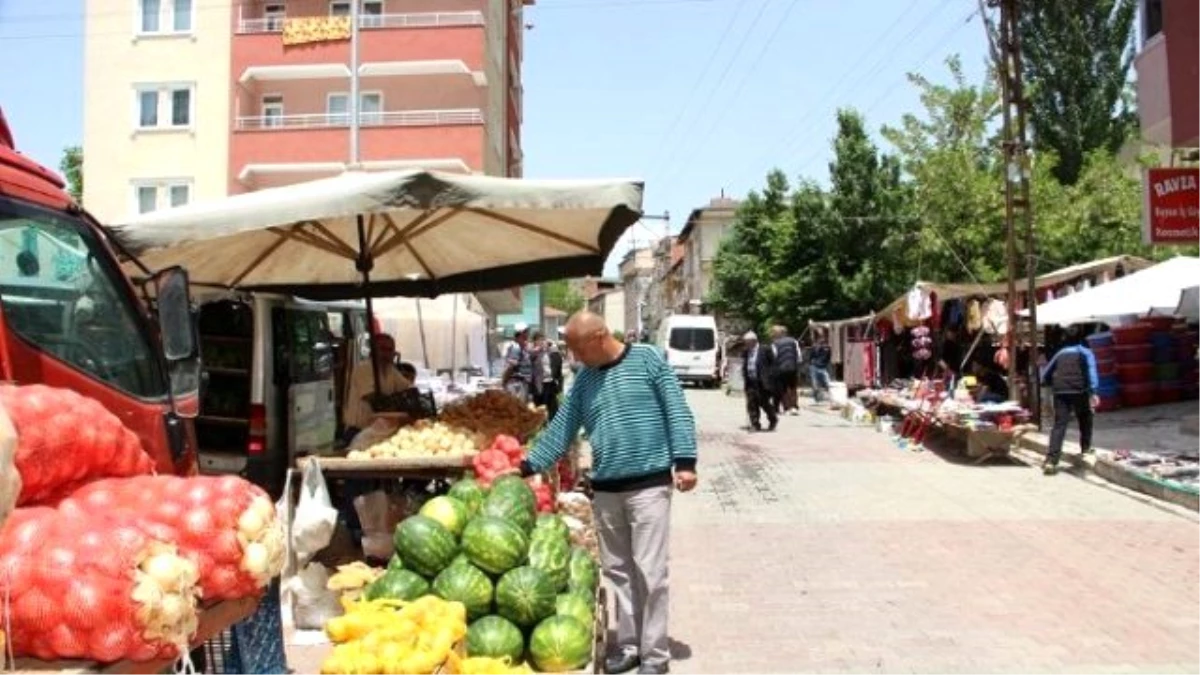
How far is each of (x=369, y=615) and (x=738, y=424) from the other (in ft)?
61.7

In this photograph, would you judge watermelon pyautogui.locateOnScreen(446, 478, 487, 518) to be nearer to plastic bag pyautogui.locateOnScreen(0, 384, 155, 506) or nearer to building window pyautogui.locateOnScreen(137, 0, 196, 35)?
plastic bag pyautogui.locateOnScreen(0, 384, 155, 506)

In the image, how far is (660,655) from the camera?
18.1 feet

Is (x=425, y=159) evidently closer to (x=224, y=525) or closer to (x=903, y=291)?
(x=903, y=291)

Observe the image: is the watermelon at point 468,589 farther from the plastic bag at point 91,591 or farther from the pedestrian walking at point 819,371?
the pedestrian walking at point 819,371

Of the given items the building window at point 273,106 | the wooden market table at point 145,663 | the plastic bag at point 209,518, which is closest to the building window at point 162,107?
the building window at point 273,106

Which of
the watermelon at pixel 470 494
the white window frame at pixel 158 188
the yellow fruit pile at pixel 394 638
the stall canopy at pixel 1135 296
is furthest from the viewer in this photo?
the white window frame at pixel 158 188

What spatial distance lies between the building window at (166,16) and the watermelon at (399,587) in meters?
32.5

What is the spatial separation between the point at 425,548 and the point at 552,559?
0.62 m

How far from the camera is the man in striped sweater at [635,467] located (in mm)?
5496

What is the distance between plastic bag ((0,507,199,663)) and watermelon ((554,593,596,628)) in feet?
9.16

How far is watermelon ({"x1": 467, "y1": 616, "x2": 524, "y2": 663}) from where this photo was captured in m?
4.84

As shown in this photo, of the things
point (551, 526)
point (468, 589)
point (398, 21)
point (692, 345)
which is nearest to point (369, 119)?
point (398, 21)

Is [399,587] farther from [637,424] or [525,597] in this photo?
[637,424]

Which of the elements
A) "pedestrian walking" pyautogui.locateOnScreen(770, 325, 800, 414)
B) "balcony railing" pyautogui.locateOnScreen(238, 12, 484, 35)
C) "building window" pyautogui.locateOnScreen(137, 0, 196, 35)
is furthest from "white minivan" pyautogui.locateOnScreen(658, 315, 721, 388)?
"building window" pyautogui.locateOnScreen(137, 0, 196, 35)
